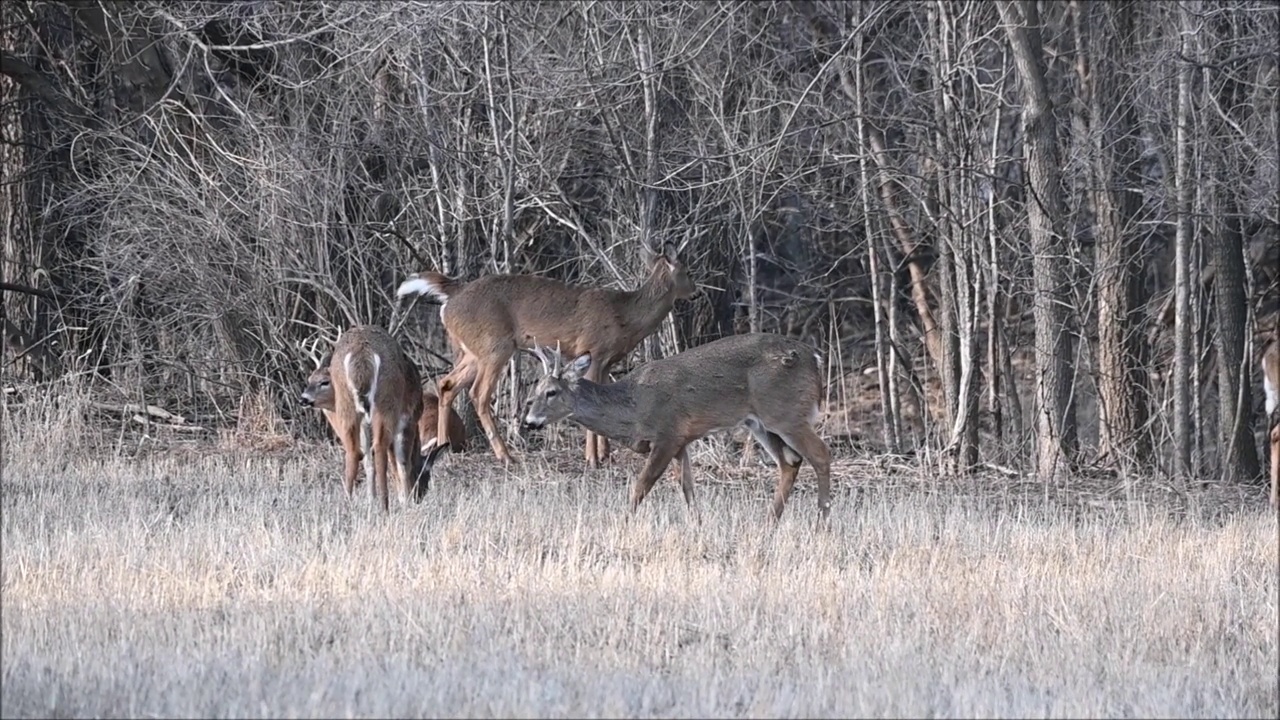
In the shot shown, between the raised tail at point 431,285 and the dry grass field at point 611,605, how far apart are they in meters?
2.06

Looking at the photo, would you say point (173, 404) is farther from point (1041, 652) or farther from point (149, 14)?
point (1041, 652)

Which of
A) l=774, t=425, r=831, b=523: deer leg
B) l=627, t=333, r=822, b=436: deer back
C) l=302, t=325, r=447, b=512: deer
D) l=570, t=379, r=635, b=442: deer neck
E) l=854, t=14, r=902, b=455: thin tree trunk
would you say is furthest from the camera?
l=854, t=14, r=902, b=455: thin tree trunk

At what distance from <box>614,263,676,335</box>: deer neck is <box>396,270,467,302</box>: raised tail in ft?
4.23

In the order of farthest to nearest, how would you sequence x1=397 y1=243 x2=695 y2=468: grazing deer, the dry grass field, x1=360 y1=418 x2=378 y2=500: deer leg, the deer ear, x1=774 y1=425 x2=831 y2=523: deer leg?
x1=397 y1=243 x2=695 y2=468: grazing deer → the deer ear → x1=774 y1=425 x2=831 y2=523: deer leg → x1=360 y1=418 x2=378 y2=500: deer leg → the dry grass field

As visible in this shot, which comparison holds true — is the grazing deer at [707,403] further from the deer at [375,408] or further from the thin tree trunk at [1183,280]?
the thin tree trunk at [1183,280]

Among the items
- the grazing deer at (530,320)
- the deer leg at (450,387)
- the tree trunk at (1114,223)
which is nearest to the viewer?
the deer leg at (450,387)

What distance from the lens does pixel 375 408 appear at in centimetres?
1098

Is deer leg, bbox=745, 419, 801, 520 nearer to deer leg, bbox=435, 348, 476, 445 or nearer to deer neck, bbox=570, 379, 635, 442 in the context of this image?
deer neck, bbox=570, 379, 635, 442

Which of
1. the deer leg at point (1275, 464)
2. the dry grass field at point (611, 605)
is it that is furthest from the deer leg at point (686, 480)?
the deer leg at point (1275, 464)

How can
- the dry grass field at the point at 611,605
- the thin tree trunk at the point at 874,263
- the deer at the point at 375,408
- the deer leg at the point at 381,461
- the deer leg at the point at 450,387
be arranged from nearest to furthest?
1. the dry grass field at the point at 611,605
2. the deer leg at the point at 381,461
3. the deer at the point at 375,408
4. the deer leg at the point at 450,387
5. the thin tree trunk at the point at 874,263

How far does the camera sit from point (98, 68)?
16.7m

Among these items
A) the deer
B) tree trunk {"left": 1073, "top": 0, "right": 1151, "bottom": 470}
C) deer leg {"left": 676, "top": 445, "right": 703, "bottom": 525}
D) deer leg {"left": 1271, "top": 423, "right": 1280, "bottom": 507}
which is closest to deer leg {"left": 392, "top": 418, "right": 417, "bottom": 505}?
the deer

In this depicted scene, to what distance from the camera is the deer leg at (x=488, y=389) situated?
44.7ft

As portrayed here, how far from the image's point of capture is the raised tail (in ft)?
44.9
